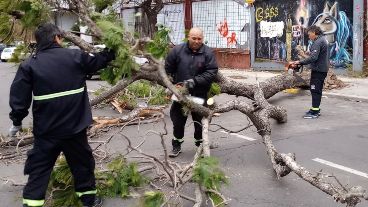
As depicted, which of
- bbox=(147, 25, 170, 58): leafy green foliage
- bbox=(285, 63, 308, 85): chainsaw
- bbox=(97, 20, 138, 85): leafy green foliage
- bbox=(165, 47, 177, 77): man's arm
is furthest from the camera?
bbox=(285, 63, 308, 85): chainsaw

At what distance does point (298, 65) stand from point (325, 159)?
3280 millimetres

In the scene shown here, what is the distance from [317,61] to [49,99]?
5.68m

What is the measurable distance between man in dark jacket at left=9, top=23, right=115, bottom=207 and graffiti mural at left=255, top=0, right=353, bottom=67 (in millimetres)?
9226

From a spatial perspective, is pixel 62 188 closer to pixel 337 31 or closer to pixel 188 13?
pixel 337 31

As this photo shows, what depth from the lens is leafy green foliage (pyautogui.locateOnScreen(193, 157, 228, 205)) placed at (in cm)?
407

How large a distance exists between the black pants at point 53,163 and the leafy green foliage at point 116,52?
0.77 metres

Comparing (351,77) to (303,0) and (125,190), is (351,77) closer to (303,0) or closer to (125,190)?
(303,0)

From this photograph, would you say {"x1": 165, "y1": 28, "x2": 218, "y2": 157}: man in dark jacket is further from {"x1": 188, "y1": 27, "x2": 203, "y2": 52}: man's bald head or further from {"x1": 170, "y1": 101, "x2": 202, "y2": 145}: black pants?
{"x1": 170, "y1": 101, "x2": 202, "y2": 145}: black pants

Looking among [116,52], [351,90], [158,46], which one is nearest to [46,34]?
[116,52]

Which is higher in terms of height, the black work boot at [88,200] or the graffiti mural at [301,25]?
the graffiti mural at [301,25]

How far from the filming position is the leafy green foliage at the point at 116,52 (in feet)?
14.3

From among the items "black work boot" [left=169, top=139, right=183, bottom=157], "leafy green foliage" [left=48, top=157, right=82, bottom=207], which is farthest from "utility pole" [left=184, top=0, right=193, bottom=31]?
"leafy green foliage" [left=48, top=157, right=82, bottom=207]

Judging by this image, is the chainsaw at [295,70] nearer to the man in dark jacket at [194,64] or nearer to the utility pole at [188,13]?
the man in dark jacket at [194,64]

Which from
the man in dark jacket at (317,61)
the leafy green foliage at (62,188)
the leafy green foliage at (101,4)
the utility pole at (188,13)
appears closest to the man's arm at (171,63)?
the leafy green foliage at (101,4)
